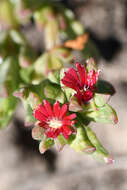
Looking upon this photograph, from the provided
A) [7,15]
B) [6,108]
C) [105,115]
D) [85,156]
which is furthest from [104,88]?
[85,156]

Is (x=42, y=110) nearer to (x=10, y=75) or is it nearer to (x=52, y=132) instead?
(x=52, y=132)

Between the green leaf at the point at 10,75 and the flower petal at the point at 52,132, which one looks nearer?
the flower petal at the point at 52,132

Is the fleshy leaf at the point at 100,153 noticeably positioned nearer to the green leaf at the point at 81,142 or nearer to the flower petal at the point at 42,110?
the green leaf at the point at 81,142

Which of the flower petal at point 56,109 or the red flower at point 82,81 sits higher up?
the red flower at point 82,81

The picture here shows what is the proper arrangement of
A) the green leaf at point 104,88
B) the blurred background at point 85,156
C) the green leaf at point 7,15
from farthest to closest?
the blurred background at point 85,156, the green leaf at point 7,15, the green leaf at point 104,88

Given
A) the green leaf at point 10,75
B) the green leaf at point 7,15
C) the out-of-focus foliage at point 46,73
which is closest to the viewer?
the out-of-focus foliage at point 46,73

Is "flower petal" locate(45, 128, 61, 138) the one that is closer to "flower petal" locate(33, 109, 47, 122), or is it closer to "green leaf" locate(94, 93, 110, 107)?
"flower petal" locate(33, 109, 47, 122)

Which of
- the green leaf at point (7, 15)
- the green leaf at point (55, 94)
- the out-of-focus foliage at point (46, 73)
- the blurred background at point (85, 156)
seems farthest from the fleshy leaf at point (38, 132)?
the blurred background at point (85, 156)

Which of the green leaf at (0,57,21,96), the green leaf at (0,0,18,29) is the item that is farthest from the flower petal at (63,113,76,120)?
the green leaf at (0,0,18,29)
